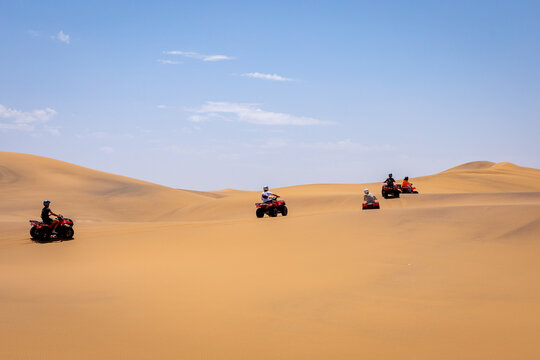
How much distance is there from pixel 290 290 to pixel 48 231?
10692 millimetres

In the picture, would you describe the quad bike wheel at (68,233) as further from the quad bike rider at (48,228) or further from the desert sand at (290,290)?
the desert sand at (290,290)

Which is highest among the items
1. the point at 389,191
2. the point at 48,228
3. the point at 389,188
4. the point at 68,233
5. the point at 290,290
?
the point at 389,188

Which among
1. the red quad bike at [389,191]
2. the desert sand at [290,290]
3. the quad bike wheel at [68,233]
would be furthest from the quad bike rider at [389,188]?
the quad bike wheel at [68,233]

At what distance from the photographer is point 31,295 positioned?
8266 mm

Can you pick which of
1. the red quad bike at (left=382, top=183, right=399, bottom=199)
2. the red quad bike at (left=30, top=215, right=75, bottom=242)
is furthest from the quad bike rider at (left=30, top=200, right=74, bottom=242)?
the red quad bike at (left=382, top=183, right=399, bottom=199)

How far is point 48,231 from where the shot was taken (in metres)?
16.1

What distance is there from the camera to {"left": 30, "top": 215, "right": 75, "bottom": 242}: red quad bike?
16000 millimetres

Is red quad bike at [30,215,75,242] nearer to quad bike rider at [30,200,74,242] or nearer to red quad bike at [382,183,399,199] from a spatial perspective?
quad bike rider at [30,200,74,242]

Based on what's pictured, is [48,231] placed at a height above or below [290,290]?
above

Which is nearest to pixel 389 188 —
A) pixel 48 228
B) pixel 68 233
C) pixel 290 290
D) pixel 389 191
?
pixel 389 191

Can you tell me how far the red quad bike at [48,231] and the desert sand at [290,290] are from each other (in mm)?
300

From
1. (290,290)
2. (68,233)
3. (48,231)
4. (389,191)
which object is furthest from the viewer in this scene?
(389,191)

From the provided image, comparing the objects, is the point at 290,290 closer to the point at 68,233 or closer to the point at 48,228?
the point at 68,233

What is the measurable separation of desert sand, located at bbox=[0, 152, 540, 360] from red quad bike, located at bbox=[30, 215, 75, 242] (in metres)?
0.30
